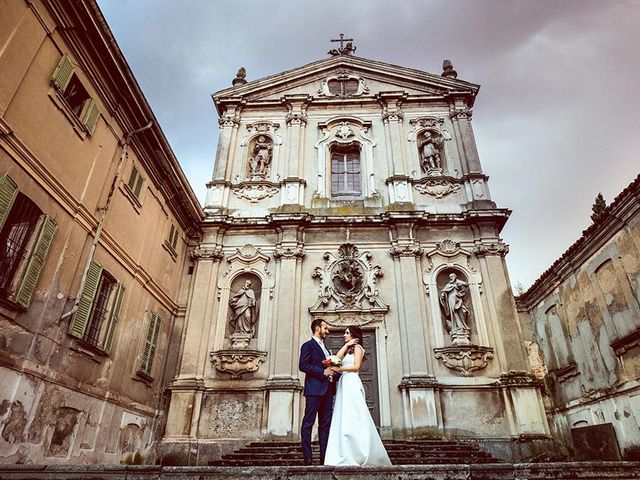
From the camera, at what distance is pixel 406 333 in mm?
11922

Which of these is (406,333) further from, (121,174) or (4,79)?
(4,79)

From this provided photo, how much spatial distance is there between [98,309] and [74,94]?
416cm

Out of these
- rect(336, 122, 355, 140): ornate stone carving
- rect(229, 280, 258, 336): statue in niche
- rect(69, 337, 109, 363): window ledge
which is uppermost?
rect(336, 122, 355, 140): ornate stone carving

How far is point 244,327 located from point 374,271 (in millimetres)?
4095

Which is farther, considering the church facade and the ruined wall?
the church facade

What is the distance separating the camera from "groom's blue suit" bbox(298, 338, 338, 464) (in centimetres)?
567

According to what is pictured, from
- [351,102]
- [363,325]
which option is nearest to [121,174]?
[363,325]

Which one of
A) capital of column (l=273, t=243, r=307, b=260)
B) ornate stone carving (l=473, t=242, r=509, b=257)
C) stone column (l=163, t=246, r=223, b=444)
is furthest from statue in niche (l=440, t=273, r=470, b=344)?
stone column (l=163, t=246, r=223, b=444)

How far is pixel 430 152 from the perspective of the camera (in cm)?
1512

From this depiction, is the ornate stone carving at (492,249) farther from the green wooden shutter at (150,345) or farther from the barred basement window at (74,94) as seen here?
the barred basement window at (74,94)

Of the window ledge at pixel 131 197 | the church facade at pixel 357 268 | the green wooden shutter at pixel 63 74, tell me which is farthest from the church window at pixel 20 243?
the church facade at pixel 357 268

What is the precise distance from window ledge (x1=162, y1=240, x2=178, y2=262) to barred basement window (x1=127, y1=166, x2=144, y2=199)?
1920 millimetres

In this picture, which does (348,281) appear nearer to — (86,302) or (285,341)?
(285,341)

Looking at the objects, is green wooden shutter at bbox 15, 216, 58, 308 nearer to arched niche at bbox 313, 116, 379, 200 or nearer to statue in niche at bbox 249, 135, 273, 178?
statue in niche at bbox 249, 135, 273, 178
